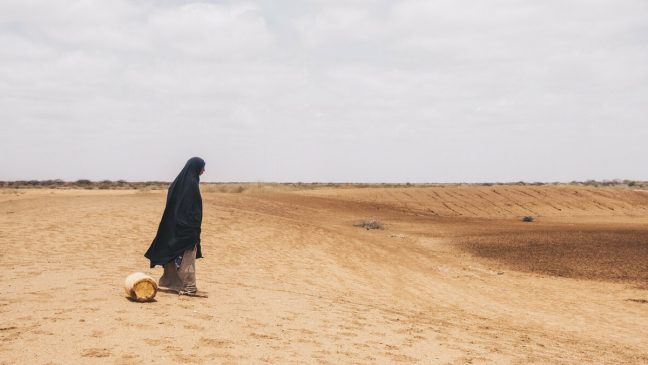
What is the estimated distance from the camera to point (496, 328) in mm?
9352

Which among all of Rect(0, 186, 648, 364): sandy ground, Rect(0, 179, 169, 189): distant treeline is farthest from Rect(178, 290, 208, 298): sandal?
Rect(0, 179, 169, 189): distant treeline

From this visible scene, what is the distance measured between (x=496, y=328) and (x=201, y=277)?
6.01m

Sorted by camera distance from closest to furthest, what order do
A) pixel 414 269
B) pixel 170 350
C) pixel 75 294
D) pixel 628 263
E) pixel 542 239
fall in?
1. pixel 170 350
2. pixel 75 294
3. pixel 414 269
4. pixel 628 263
5. pixel 542 239

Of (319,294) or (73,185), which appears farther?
(73,185)

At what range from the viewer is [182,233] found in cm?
874

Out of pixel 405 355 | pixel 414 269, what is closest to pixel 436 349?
pixel 405 355

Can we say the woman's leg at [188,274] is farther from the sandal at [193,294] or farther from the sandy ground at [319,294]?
the sandy ground at [319,294]

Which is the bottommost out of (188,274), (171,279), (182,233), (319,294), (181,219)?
(319,294)

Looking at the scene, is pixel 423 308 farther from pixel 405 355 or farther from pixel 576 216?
pixel 576 216

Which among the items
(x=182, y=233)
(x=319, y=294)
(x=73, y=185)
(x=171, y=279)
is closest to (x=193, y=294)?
(x=171, y=279)

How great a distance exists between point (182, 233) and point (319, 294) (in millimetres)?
3485

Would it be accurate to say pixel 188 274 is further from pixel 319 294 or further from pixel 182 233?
pixel 319 294

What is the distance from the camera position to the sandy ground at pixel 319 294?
6496mm

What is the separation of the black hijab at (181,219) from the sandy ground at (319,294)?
757mm
